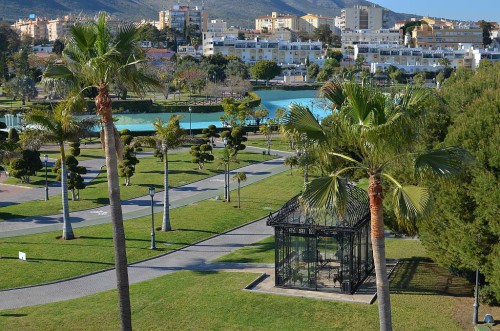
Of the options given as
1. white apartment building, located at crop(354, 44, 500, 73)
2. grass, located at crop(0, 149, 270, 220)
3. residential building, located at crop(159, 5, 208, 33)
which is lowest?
grass, located at crop(0, 149, 270, 220)

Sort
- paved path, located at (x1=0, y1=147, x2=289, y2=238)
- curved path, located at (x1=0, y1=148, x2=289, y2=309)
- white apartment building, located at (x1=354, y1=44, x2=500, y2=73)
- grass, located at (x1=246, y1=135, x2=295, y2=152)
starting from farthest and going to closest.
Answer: white apartment building, located at (x1=354, y1=44, x2=500, y2=73), grass, located at (x1=246, y1=135, x2=295, y2=152), paved path, located at (x1=0, y1=147, x2=289, y2=238), curved path, located at (x1=0, y1=148, x2=289, y2=309)

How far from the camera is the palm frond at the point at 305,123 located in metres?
10.5

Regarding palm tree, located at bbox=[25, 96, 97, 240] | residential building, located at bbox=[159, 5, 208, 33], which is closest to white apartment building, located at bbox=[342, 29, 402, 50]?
residential building, located at bbox=[159, 5, 208, 33]

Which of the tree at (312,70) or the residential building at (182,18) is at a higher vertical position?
the residential building at (182,18)

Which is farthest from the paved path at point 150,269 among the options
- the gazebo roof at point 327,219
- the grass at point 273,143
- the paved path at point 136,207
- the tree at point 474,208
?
the grass at point 273,143

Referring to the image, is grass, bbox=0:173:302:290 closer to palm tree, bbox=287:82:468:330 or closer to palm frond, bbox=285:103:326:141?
palm frond, bbox=285:103:326:141

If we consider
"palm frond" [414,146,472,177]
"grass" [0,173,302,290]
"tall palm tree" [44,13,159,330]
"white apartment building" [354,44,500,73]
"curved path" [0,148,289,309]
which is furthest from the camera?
"white apartment building" [354,44,500,73]

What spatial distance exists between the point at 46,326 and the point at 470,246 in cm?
1128

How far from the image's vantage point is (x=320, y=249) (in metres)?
21.5

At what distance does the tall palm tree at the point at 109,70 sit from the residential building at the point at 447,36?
157 m

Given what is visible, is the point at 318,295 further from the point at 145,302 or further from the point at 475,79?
the point at 475,79

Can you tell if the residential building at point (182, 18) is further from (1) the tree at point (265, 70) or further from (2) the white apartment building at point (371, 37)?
(1) the tree at point (265, 70)

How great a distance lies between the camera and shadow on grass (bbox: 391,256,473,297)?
819 inches

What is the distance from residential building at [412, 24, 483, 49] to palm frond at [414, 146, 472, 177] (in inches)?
6224
